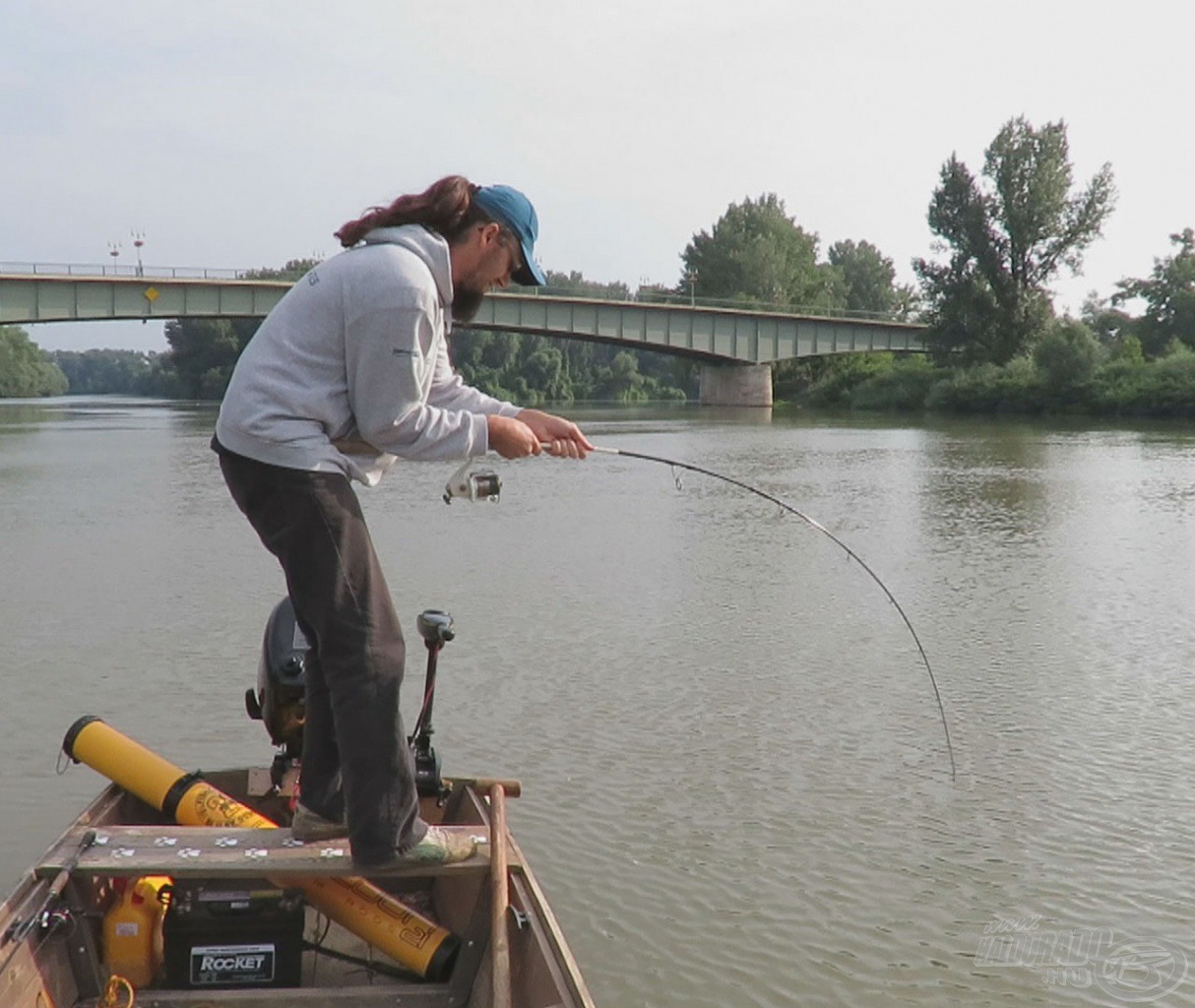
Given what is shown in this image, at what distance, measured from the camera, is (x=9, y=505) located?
1891cm

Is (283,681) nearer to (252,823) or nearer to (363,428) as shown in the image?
(252,823)

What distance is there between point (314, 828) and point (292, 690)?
2.53 ft

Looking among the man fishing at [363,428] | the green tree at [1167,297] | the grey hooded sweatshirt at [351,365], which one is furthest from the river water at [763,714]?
the green tree at [1167,297]

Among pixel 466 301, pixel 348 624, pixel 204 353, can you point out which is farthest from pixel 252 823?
pixel 204 353

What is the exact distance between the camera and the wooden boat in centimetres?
341

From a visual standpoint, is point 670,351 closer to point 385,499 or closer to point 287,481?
point 385,499

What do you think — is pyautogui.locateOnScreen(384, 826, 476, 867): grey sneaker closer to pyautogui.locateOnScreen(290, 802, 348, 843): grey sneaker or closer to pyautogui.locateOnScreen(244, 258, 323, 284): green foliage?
pyautogui.locateOnScreen(290, 802, 348, 843): grey sneaker

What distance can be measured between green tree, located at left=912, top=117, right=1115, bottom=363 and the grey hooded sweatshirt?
61.5 meters

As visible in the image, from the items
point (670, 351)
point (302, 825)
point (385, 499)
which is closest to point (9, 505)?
point (385, 499)

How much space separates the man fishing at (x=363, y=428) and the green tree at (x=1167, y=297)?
75172mm

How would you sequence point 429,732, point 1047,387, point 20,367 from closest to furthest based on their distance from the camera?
point 429,732, point 1047,387, point 20,367

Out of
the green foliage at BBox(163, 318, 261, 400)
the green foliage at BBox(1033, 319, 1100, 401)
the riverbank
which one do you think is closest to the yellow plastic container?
the riverbank

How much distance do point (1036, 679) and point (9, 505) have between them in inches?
588

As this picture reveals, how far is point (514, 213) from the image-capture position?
376 centimetres
